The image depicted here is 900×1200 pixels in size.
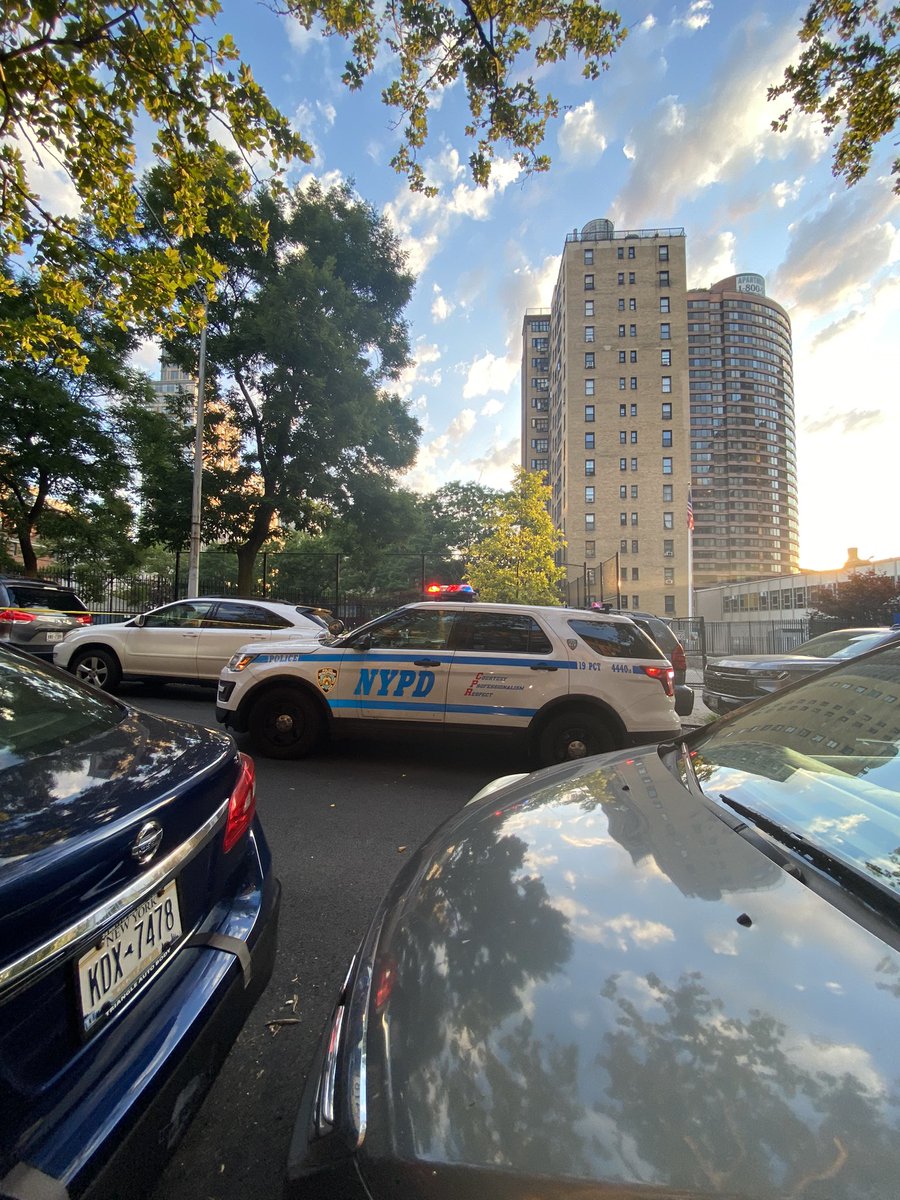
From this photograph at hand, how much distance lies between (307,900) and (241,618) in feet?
21.4

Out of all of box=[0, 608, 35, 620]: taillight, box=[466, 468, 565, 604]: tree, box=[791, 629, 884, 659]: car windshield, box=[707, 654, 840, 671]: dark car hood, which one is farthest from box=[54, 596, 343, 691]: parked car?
box=[466, 468, 565, 604]: tree

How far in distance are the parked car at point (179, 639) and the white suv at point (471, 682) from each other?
2804 mm

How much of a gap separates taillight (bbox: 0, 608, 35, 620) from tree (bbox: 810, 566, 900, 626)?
101 feet

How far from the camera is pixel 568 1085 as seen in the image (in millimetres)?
863

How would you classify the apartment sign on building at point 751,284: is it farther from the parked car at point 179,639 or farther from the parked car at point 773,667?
the parked car at point 179,639

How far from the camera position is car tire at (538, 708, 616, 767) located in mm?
5383

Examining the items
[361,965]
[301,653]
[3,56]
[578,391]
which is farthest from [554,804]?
[578,391]

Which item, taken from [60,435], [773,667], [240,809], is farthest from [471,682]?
[60,435]

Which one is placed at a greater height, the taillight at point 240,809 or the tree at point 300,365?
the tree at point 300,365

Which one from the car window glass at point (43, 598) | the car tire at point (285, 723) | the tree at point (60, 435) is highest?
the tree at point (60, 435)

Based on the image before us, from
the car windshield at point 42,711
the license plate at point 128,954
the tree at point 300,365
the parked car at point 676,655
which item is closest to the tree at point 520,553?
the tree at point 300,365

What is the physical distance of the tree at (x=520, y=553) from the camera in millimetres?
21125

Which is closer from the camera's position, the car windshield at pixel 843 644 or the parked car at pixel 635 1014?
the parked car at pixel 635 1014

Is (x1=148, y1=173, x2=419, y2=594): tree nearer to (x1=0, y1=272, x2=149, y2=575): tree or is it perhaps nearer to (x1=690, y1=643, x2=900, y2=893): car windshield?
(x1=0, y1=272, x2=149, y2=575): tree
